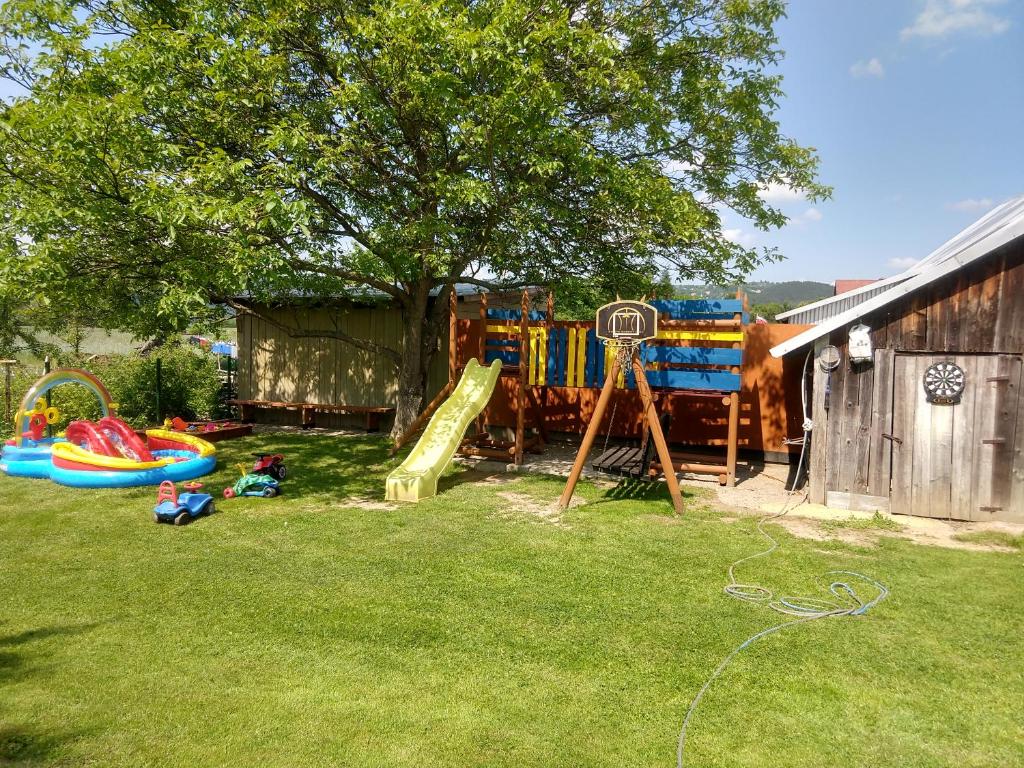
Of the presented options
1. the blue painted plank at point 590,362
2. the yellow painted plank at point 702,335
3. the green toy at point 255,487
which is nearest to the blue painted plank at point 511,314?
the blue painted plank at point 590,362

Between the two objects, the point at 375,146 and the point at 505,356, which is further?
the point at 505,356

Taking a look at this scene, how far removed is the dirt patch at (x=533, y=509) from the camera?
7583 mm

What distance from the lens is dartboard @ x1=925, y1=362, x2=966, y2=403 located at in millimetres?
7574

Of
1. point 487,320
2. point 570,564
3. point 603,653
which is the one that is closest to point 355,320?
point 487,320

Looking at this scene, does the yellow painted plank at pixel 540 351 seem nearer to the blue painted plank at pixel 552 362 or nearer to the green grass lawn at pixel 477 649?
the blue painted plank at pixel 552 362

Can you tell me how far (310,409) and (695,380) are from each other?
893 cm

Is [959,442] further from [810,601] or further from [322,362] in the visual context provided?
[322,362]

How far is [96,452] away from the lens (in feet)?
30.3

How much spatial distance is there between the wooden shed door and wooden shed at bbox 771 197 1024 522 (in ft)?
0.03

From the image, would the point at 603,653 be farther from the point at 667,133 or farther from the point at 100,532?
the point at 667,133

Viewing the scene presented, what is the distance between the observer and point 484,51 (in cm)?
798

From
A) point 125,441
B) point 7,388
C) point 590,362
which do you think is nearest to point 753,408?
point 590,362

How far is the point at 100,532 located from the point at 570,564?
502cm

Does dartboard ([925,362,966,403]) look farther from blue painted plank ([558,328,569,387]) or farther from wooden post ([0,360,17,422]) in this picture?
wooden post ([0,360,17,422])
